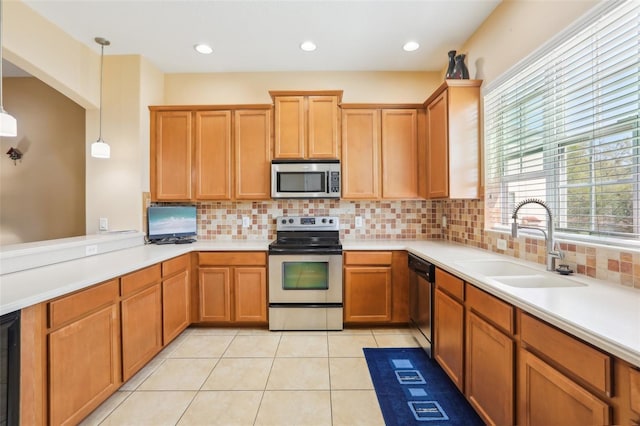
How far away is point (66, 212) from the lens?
3.36 meters

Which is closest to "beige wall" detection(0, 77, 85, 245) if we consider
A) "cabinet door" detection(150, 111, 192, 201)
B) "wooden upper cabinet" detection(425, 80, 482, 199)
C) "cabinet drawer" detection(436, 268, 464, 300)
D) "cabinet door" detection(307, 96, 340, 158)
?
"cabinet door" detection(150, 111, 192, 201)

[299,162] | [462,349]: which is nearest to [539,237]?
[462,349]

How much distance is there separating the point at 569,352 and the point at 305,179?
248 cm

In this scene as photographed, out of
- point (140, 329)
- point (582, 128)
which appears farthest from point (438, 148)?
point (140, 329)

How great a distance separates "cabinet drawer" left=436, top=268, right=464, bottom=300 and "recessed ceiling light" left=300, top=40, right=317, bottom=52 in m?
2.48

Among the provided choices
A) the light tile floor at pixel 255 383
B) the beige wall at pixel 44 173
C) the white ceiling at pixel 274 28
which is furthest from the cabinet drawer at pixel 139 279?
the white ceiling at pixel 274 28

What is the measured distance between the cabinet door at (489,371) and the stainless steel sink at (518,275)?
325 mm

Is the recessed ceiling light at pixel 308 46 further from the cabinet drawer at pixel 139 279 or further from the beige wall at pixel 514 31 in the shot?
the cabinet drawer at pixel 139 279

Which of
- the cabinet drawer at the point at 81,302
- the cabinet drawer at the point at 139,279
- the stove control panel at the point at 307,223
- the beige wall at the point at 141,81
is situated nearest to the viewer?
the cabinet drawer at the point at 81,302

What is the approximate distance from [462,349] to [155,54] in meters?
3.96

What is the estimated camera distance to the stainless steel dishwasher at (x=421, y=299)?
2.24 metres

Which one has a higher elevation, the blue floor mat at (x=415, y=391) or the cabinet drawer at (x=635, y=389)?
the cabinet drawer at (x=635, y=389)

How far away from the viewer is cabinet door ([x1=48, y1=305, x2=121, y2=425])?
140cm

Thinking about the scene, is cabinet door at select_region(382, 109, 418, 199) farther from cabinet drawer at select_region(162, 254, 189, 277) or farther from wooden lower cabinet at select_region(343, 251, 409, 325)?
cabinet drawer at select_region(162, 254, 189, 277)
